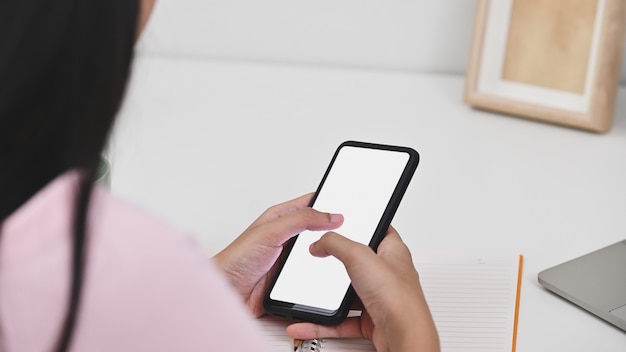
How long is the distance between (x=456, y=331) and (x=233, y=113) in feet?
1.74

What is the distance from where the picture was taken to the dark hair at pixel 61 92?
16.8 inches

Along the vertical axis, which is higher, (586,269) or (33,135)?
(33,135)

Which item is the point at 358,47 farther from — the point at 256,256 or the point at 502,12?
the point at 256,256

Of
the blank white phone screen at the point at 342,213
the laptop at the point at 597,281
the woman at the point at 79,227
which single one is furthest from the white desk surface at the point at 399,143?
the woman at the point at 79,227

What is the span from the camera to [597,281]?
91 cm

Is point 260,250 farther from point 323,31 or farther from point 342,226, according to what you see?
point 323,31

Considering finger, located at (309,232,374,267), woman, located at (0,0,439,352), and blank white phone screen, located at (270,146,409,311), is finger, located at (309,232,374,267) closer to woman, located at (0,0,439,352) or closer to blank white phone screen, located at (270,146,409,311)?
blank white phone screen, located at (270,146,409,311)

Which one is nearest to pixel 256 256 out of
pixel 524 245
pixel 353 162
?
pixel 353 162

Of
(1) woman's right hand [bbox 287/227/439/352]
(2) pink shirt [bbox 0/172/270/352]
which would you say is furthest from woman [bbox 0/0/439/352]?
(1) woman's right hand [bbox 287/227/439/352]

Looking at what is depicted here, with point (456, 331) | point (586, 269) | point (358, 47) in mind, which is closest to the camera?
point (456, 331)

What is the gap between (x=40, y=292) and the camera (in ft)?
1.39

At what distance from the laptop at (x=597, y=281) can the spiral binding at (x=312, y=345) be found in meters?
0.23

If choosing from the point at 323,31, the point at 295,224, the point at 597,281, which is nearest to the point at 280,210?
the point at 295,224

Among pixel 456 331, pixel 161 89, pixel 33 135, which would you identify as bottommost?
pixel 456 331
